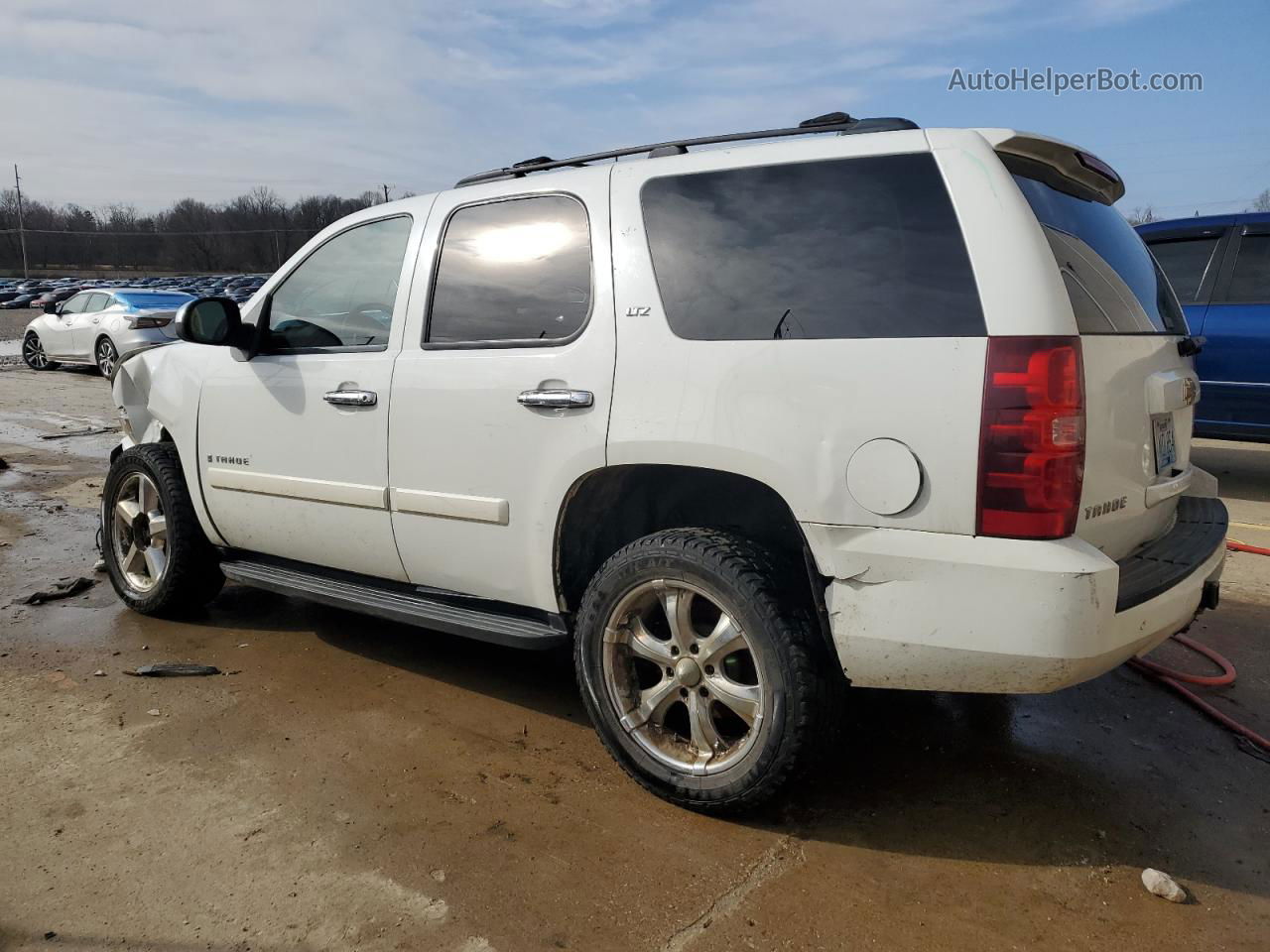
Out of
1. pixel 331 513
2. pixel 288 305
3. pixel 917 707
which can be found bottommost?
pixel 917 707

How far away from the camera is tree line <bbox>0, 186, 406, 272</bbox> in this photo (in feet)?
289

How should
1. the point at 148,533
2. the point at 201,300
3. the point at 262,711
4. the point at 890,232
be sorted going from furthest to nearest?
the point at 148,533 < the point at 201,300 < the point at 262,711 < the point at 890,232

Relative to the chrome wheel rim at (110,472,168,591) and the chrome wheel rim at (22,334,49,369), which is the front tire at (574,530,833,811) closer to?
the chrome wheel rim at (110,472,168,591)

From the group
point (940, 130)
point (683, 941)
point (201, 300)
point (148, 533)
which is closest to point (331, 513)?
point (201, 300)

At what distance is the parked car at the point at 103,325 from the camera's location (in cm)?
1557

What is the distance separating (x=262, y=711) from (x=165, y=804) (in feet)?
2.32

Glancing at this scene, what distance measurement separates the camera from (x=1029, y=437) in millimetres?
2309

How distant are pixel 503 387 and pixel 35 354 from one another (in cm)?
1801

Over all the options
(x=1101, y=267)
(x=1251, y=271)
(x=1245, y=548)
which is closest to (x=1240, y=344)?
(x=1251, y=271)

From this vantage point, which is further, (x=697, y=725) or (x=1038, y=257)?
(x=697, y=725)

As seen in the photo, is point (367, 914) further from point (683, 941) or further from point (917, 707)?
point (917, 707)

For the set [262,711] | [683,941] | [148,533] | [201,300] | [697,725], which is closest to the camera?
[683,941]

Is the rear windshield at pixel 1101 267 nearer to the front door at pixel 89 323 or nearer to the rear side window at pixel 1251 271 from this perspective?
the rear side window at pixel 1251 271

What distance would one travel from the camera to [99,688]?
12.5 ft
